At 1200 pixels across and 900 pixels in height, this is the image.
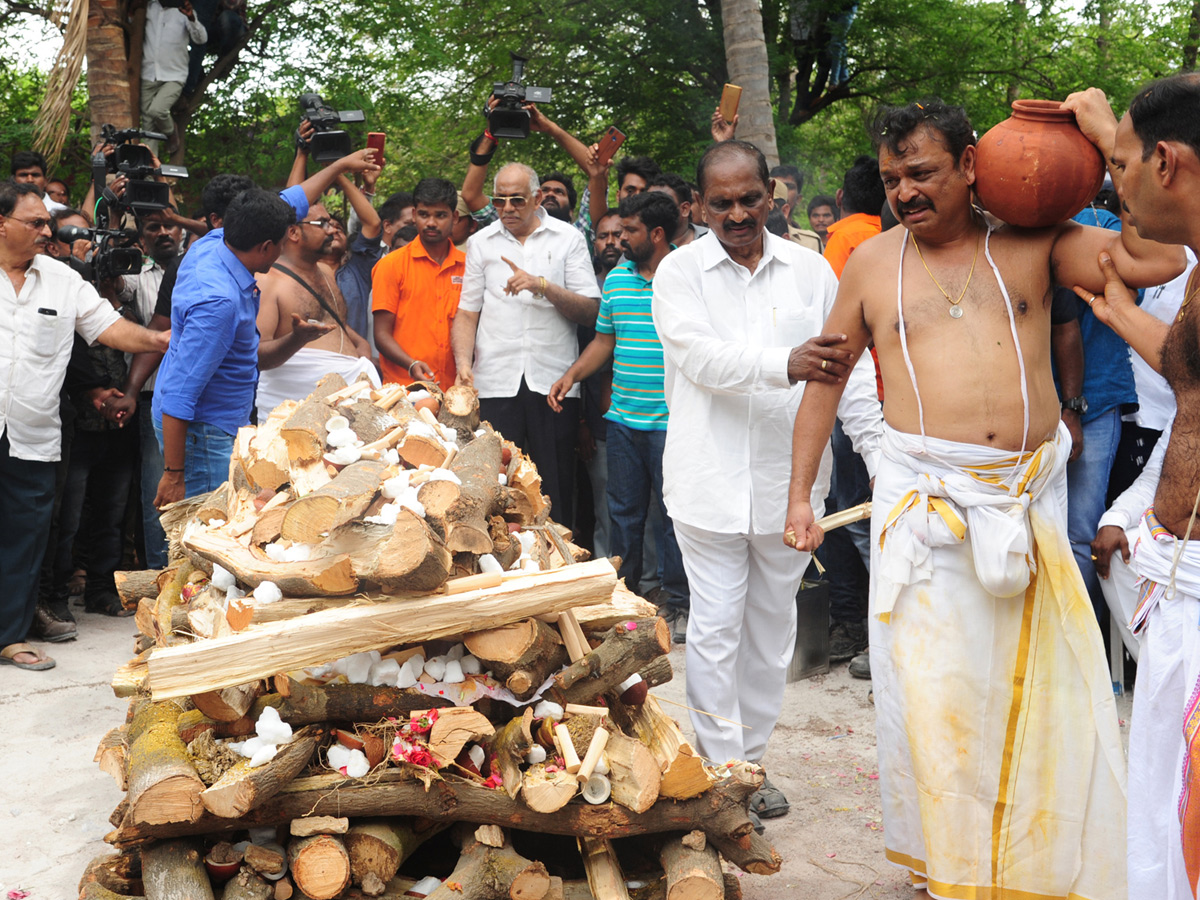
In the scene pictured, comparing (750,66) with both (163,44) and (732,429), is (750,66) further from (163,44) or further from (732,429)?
(732,429)

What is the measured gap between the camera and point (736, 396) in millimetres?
4004

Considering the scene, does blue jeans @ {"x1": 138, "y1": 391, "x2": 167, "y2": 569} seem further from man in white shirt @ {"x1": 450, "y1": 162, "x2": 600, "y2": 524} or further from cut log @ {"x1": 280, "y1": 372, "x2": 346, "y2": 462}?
cut log @ {"x1": 280, "y1": 372, "x2": 346, "y2": 462}

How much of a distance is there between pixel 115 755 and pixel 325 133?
4319 millimetres

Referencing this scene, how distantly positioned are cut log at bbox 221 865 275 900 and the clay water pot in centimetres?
284

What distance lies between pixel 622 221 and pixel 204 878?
15.0ft

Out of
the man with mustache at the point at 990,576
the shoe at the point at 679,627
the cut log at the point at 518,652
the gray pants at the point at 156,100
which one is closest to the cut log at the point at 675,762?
the cut log at the point at 518,652

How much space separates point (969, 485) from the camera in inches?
126

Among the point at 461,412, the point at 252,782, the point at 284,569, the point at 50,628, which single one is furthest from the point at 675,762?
the point at 50,628

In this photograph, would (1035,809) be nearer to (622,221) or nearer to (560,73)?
(622,221)

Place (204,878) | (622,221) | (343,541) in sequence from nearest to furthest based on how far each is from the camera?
(204,878) < (343,541) < (622,221)

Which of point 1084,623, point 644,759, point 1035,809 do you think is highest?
point 1084,623

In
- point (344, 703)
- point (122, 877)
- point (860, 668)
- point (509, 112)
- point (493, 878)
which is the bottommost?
point (860, 668)

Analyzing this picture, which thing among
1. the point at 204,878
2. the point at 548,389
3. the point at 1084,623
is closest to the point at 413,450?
the point at 204,878

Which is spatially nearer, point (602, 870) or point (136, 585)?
point (602, 870)
